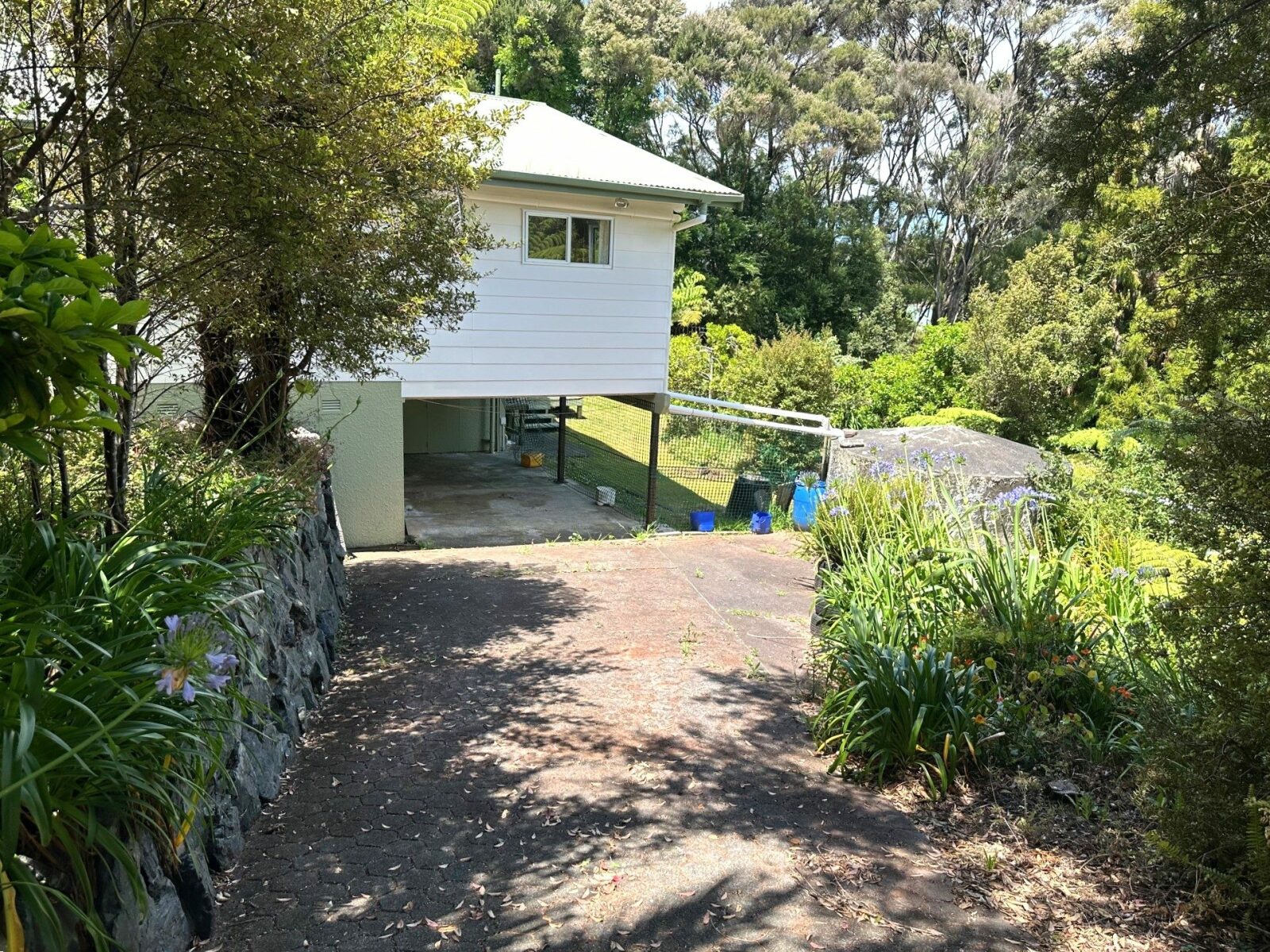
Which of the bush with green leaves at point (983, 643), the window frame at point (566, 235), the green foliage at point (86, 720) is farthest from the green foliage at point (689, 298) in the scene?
the green foliage at point (86, 720)

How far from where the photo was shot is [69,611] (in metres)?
2.78

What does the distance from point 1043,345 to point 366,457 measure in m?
12.4

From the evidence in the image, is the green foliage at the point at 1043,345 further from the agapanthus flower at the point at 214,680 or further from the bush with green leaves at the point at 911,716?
the agapanthus flower at the point at 214,680

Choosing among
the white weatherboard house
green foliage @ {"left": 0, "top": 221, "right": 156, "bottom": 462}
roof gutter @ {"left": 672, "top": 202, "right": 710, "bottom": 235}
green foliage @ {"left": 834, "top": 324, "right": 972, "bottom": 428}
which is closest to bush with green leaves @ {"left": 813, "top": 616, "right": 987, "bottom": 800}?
green foliage @ {"left": 0, "top": 221, "right": 156, "bottom": 462}

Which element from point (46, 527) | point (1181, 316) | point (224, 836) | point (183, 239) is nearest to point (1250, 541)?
point (1181, 316)

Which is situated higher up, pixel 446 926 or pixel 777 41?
pixel 777 41

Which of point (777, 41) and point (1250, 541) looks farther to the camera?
point (777, 41)

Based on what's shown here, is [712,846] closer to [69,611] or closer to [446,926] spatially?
[446,926]

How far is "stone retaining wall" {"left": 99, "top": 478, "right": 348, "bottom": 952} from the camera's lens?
8.48ft

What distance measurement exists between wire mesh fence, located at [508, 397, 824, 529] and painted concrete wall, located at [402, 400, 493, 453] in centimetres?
206

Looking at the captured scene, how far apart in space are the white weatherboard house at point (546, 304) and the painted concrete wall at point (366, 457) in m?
0.01

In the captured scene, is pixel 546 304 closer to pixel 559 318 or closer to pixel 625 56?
pixel 559 318

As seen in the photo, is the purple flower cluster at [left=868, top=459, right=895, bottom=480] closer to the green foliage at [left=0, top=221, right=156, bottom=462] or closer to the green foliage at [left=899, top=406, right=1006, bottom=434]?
the green foliage at [left=0, top=221, right=156, bottom=462]

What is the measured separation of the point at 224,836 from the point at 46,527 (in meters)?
1.35
